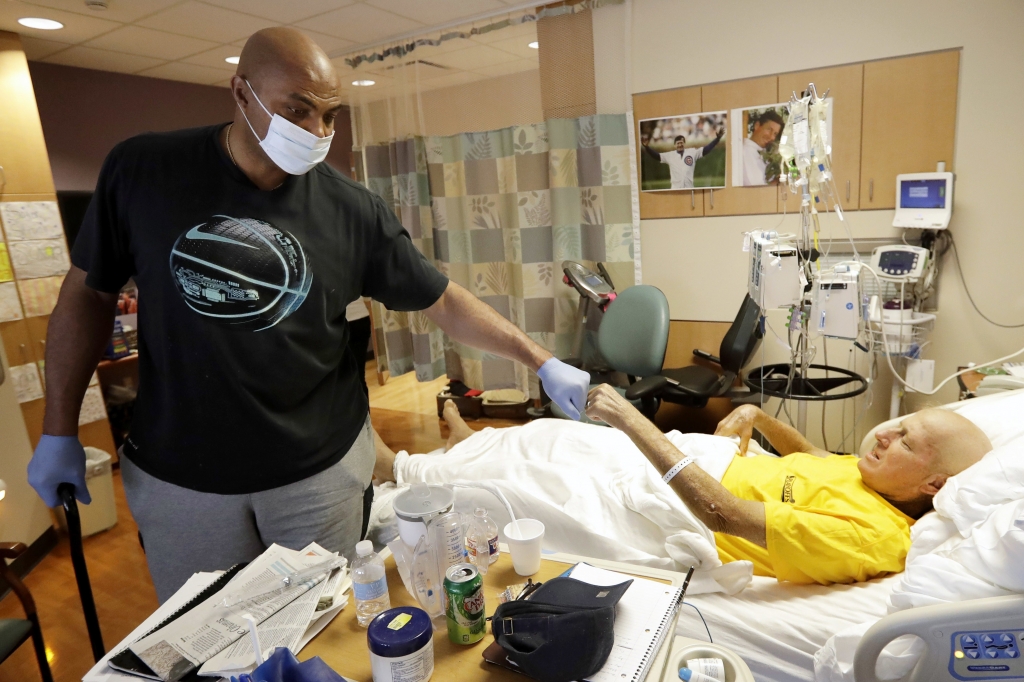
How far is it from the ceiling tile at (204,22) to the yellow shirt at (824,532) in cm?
310

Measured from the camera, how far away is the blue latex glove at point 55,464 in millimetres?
1345

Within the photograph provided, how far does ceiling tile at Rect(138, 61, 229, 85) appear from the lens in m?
4.02

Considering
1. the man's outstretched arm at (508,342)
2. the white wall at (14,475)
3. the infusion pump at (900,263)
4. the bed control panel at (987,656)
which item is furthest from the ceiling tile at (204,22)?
the bed control panel at (987,656)

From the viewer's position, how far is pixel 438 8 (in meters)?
3.12

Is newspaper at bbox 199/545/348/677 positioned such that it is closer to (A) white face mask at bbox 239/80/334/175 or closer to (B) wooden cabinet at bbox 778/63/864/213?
(A) white face mask at bbox 239/80/334/175

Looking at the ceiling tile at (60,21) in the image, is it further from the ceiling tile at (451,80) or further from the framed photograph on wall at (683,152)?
the framed photograph on wall at (683,152)

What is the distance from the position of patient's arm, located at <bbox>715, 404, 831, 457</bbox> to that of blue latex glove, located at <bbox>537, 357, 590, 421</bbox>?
804 mm

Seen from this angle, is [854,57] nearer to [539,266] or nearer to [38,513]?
[539,266]

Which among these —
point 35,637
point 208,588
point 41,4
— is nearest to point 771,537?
point 208,588

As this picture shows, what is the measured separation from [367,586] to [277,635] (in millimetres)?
152

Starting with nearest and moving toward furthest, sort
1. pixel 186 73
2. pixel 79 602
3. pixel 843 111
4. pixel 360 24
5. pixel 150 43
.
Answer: pixel 79 602 → pixel 843 111 → pixel 360 24 → pixel 150 43 → pixel 186 73

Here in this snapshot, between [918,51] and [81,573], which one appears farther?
[918,51]

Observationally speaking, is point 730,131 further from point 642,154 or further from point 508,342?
point 508,342

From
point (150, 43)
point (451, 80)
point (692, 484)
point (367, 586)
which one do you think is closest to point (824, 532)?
point (692, 484)
